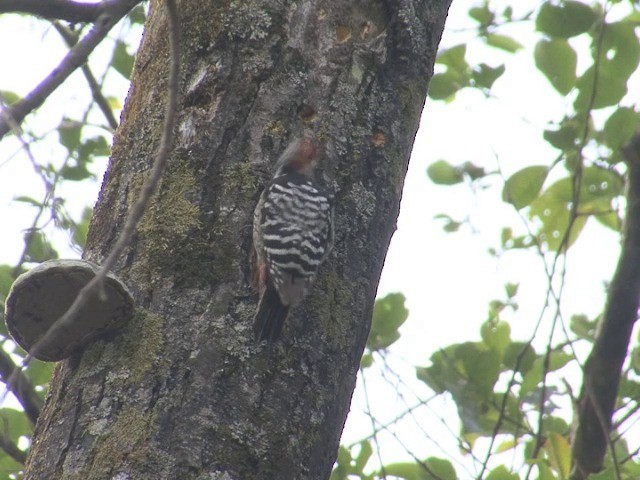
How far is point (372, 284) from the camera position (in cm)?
292

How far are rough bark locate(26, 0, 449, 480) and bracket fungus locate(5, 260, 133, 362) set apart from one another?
0.19 ft

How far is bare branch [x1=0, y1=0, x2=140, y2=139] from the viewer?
2.52 metres

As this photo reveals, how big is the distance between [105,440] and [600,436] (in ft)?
10.4

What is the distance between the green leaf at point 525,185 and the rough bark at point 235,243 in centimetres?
149

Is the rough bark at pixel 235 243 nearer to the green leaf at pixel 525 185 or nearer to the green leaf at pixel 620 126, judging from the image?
the green leaf at pixel 620 126

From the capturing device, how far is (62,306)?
2.72m

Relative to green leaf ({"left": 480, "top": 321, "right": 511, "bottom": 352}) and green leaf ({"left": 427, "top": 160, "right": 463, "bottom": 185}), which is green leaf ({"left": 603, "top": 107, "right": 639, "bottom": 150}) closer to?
green leaf ({"left": 427, "top": 160, "right": 463, "bottom": 185})

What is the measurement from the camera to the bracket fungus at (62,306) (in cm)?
254

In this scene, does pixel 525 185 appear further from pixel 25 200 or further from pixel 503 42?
pixel 25 200

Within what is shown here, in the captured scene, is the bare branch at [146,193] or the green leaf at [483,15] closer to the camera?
the bare branch at [146,193]

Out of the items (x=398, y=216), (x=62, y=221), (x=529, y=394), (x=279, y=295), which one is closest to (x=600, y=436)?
(x=529, y=394)

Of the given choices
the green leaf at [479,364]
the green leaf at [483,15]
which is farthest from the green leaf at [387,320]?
the green leaf at [483,15]

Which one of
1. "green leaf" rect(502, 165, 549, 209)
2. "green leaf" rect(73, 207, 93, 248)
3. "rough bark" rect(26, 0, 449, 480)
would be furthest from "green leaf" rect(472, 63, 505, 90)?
"green leaf" rect(73, 207, 93, 248)

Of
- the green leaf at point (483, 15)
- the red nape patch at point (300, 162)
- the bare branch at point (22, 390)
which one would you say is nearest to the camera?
the red nape patch at point (300, 162)
